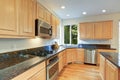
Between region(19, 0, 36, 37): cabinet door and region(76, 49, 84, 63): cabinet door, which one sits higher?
region(19, 0, 36, 37): cabinet door

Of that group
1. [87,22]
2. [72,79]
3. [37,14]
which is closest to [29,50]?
[37,14]

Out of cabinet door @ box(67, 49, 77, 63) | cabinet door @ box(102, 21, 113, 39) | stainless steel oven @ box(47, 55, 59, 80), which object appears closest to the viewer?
stainless steel oven @ box(47, 55, 59, 80)

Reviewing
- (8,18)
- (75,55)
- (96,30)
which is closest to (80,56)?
(75,55)

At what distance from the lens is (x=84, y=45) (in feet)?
20.5

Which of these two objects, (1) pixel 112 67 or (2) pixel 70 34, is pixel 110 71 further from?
(2) pixel 70 34

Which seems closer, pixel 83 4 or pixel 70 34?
pixel 83 4

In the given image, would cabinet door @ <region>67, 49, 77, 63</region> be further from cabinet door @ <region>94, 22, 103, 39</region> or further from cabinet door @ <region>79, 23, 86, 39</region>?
cabinet door @ <region>94, 22, 103, 39</region>

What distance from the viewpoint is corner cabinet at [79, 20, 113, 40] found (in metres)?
5.34

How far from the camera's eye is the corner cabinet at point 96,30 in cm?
534

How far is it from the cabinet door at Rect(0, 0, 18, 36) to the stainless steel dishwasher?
4.39 m

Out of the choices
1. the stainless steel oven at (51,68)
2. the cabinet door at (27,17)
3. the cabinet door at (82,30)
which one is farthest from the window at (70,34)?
the cabinet door at (27,17)

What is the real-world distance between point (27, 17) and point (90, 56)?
4.19 m

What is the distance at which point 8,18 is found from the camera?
1.65 meters

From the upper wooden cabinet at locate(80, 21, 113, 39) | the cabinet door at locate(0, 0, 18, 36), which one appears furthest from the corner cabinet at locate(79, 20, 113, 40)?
the cabinet door at locate(0, 0, 18, 36)
